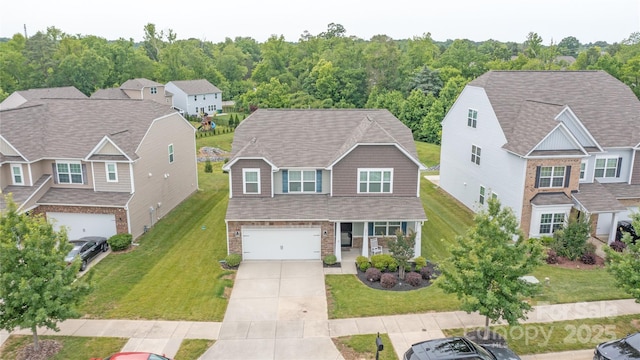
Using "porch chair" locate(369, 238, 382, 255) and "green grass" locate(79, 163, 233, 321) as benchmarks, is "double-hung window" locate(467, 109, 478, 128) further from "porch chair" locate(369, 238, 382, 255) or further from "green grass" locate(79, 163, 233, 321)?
"green grass" locate(79, 163, 233, 321)

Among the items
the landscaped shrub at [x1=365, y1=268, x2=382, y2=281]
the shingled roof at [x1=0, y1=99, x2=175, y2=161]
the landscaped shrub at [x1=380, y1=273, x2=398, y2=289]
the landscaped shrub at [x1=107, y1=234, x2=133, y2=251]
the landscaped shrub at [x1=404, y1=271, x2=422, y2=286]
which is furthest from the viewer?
the shingled roof at [x1=0, y1=99, x2=175, y2=161]

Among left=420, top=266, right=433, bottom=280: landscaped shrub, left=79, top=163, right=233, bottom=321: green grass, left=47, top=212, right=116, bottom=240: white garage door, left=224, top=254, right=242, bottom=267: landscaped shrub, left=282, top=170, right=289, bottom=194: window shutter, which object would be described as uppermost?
left=282, top=170, right=289, bottom=194: window shutter

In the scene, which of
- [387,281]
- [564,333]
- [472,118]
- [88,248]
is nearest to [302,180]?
[387,281]

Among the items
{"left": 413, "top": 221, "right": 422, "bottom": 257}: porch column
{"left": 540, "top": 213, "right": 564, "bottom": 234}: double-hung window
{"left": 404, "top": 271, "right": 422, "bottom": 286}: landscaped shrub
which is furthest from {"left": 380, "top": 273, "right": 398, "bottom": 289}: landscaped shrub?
{"left": 540, "top": 213, "right": 564, "bottom": 234}: double-hung window

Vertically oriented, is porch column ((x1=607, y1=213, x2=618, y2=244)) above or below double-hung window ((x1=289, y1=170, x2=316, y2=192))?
below

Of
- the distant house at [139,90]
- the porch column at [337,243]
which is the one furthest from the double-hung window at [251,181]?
A: the distant house at [139,90]

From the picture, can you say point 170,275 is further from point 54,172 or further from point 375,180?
point 375,180

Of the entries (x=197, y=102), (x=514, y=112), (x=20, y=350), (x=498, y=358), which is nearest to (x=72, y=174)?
(x=20, y=350)

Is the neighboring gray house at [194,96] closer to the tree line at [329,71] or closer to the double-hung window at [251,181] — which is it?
the tree line at [329,71]

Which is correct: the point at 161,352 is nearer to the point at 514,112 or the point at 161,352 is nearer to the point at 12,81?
the point at 514,112
